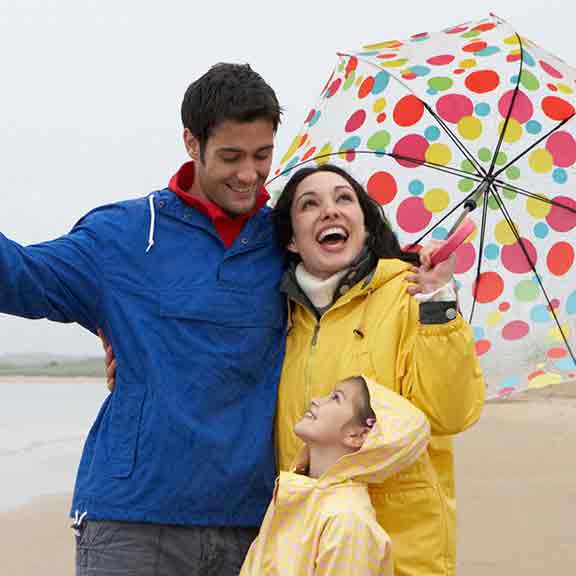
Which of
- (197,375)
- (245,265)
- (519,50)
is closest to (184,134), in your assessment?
(245,265)

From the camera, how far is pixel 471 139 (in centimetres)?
371

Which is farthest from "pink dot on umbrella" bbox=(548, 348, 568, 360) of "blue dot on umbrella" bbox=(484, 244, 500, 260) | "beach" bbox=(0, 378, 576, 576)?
"beach" bbox=(0, 378, 576, 576)

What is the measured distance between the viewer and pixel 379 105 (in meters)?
3.90

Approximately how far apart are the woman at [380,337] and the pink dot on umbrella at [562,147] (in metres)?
0.73

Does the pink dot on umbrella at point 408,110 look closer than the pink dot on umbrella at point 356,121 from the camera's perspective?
Yes

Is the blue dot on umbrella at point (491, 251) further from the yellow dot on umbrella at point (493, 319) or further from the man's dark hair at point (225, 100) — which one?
the man's dark hair at point (225, 100)

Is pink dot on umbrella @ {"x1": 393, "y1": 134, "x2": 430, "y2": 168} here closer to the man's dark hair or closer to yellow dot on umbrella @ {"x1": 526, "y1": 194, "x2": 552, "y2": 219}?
yellow dot on umbrella @ {"x1": 526, "y1": 194, "x2": 552, "y2": 219}

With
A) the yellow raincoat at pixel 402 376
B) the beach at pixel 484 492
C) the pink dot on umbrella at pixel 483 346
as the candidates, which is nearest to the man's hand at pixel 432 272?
the yellow raincoat at pixel 402 376

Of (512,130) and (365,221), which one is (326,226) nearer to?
(365,221)

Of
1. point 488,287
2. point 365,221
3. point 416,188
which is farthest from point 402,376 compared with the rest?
point 416,188

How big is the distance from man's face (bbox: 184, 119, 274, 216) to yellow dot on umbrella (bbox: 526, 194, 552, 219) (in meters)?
1.10

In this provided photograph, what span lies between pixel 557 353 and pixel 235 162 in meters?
1.46

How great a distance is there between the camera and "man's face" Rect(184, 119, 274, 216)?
10.1 feet

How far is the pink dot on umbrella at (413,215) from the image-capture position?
3.78m
